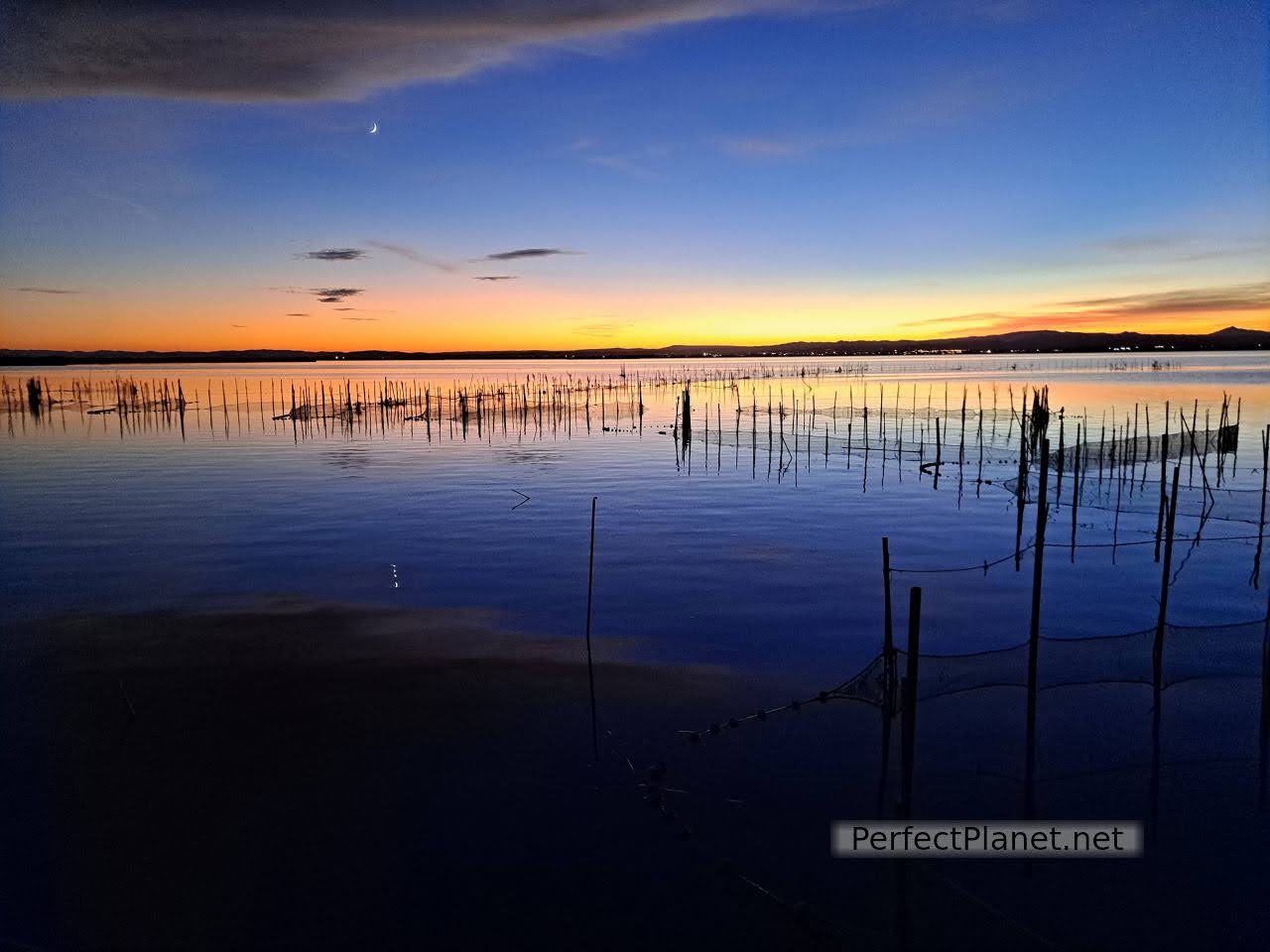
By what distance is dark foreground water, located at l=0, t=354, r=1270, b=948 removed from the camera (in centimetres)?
445

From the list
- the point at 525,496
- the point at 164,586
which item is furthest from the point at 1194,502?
the point at 164,586

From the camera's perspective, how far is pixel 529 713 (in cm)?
673

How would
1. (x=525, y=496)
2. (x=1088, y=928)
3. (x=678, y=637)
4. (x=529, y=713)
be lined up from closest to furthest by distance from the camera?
(x=1088, y=928)
(x=529, y=713)
(x=678, y=637)
(x=525, y=496)

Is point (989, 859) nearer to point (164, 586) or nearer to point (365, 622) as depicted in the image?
point (365, 622)

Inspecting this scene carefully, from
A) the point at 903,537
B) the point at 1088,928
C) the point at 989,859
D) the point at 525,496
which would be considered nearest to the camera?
the point at 1088,928

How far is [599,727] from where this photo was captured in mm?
→ 6516

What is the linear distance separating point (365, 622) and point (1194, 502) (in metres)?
15.4

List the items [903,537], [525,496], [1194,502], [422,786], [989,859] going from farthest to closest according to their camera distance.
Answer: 1. [525,496]
2. [1194,502]
3. [903,537]
4. [422,786]
5. [989,859]

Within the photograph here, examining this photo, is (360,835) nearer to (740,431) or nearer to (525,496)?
(525,496)

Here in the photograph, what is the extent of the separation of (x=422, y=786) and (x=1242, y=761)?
610 cm

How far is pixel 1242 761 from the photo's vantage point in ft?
19.1

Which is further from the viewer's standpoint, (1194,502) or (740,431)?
(740,431)

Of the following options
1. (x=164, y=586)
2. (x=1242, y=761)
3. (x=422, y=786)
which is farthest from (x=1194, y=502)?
(x=164, y=586)

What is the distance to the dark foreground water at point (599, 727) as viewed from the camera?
445 centimetres
